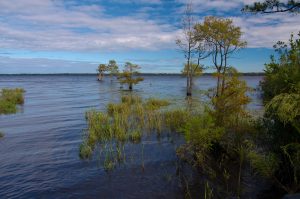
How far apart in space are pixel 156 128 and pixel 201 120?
769 centimetres

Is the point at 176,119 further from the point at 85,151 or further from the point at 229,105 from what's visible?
the point at 85,151

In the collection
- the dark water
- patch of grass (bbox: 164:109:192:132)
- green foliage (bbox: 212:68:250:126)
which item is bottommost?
the dark water

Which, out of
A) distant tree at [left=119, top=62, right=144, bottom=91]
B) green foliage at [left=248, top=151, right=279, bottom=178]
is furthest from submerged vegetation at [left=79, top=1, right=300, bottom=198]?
distant tree at [left=119, top=62, right=144, bottom=91]

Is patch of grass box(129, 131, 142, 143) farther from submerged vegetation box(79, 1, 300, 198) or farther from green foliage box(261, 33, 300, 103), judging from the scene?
green foliage box(261, 33, 300, 103)

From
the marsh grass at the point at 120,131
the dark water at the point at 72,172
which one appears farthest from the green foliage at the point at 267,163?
the marsh grass at the point at 120,131

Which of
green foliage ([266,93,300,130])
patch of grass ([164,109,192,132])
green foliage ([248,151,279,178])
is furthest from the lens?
patch of grass ([164,109,192,132])

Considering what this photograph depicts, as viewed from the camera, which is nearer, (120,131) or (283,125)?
(283,125)

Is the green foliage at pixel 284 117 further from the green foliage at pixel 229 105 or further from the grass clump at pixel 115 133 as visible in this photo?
the grass clump at pixel 115 133

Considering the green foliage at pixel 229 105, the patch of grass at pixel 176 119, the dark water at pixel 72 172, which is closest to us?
the dark water at pixel 72 172

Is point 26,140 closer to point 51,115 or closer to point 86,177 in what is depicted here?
point 86,177

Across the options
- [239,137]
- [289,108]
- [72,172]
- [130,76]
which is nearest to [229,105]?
[239,137]

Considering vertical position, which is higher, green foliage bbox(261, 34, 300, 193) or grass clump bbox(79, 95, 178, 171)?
green foliage bbox(261, 34, 300, 193)

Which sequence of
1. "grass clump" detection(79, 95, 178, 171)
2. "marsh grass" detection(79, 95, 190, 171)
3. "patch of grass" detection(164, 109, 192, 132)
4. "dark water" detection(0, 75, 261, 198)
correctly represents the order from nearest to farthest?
"dark water" detection(0, 75, 261, 198)
"grass clump" detection(79, 95, 178, 171)
"marsh grass" detection(79, 95, 190, 171)
"patch of grass" detection(164, 109, 192, 132)

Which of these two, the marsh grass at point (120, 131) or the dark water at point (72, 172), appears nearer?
the dark water at point (72, 172)
